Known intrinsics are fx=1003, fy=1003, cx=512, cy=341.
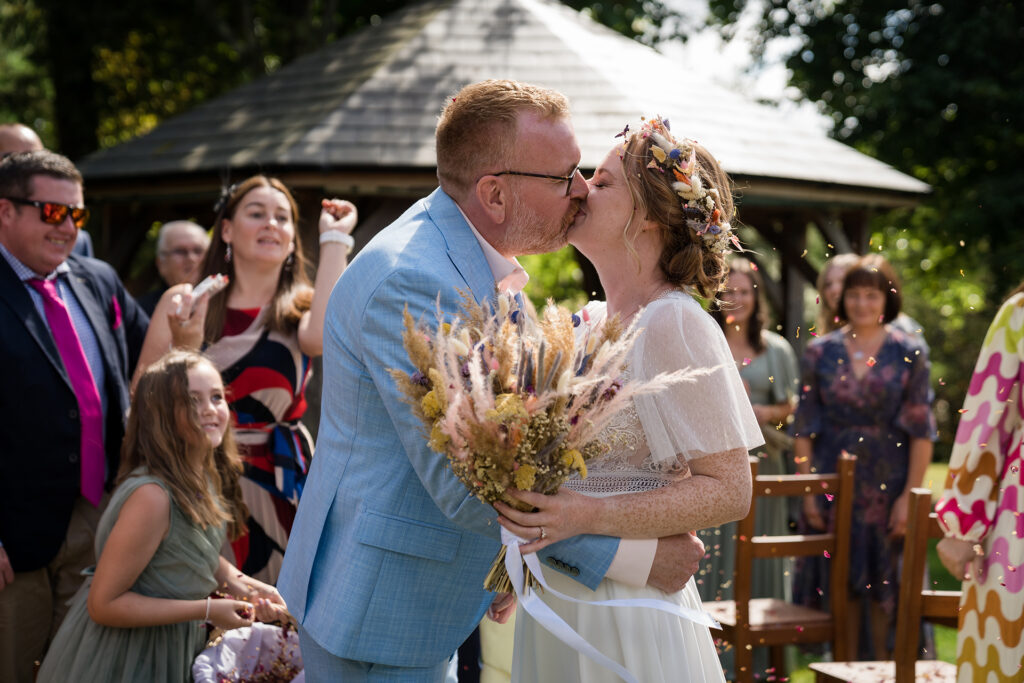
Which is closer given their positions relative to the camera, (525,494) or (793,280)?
(525,494)

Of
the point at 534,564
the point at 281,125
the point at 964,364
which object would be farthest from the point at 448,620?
the point at 964,364

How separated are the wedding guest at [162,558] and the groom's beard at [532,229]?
1594 mm

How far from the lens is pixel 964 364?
69.1 feet

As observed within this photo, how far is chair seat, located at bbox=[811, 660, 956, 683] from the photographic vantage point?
4082 millimetres

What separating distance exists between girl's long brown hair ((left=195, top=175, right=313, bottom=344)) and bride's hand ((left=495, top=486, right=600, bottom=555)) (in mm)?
2582

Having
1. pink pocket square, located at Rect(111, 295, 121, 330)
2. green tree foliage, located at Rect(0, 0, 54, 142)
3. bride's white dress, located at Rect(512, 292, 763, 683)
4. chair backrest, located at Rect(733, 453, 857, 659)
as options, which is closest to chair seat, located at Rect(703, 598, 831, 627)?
chair backrest, located at Rect(733, 453, 857, 659)

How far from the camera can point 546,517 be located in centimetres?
→ 234

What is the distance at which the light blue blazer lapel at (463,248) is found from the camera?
104 inches

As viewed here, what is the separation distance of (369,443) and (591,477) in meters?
0.63

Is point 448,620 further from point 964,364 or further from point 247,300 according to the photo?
point 964,364

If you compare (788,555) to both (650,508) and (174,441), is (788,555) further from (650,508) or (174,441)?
(174,441)

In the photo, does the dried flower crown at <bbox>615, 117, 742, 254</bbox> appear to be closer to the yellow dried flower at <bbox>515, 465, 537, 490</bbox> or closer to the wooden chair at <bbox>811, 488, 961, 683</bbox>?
the yellow dried flower at <bbox>515, 465, 537, 490</bbox>

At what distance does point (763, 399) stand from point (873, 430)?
103cm

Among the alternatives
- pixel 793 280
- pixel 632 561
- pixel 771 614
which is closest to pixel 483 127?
pixel 632 561
